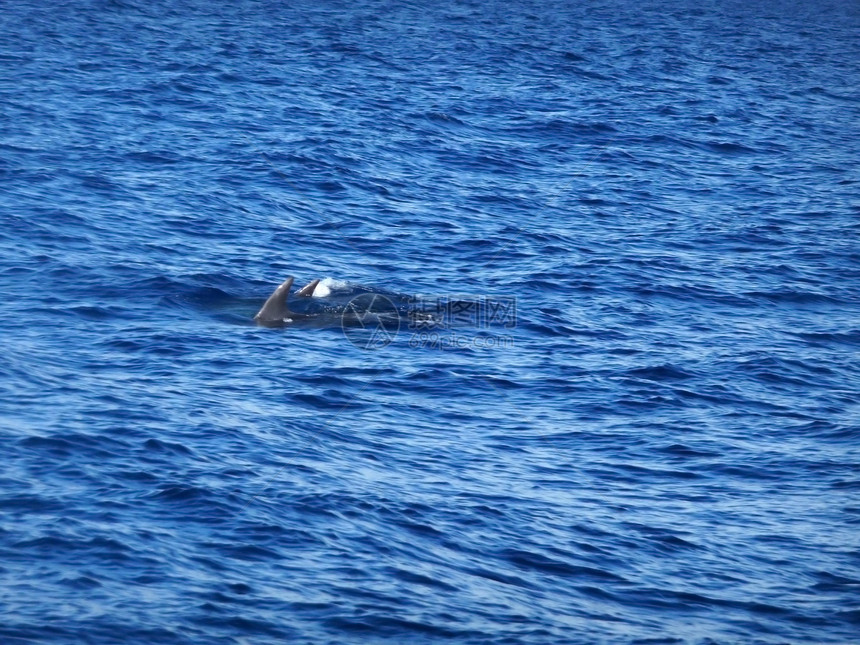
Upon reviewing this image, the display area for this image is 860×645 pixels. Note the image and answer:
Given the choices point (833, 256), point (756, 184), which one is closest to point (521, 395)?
point (833, 256)

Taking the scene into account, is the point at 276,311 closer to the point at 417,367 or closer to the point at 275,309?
the point at 275,309

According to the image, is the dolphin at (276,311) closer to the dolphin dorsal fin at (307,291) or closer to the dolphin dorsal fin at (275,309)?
the dolphin dorsal fin at (275,309)

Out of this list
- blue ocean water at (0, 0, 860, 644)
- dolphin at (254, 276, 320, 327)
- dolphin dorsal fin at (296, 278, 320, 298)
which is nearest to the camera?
blue ocean water at (0, 0, 860, 644)

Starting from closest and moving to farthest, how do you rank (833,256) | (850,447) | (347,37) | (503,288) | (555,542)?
1. (555,542)
2. (850,447)
3. (503,288)
4. (833,256)
5. (347,37)

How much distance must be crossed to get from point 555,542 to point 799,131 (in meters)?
37.3

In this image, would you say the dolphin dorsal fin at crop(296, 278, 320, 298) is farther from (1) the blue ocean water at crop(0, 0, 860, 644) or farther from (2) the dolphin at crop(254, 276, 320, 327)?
(1) the blue ocean water at crop(0, 0, 860, 644)

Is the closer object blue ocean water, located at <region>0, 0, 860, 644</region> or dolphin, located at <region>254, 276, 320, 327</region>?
blue ocean water, located at <region>0, 0, 860, 644</region>

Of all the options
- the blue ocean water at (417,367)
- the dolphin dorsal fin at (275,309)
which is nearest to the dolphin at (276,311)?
the dolphin dorsal fin at (275,309)

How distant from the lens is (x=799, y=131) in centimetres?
4838

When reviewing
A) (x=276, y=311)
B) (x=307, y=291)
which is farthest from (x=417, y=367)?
(x=307, y=291)

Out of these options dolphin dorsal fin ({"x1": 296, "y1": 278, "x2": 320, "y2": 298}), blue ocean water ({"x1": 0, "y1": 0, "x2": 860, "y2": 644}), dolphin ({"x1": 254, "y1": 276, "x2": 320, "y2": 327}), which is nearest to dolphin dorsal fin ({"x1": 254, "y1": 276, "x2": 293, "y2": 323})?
dolphin ({"x1": 254, "y1": 276, "x2": 320, "y2": 327})

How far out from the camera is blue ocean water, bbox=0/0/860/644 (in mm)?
14422

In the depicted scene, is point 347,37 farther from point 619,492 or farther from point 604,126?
point 619,492

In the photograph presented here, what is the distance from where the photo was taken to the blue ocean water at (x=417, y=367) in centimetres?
1442
